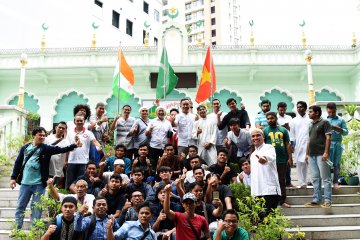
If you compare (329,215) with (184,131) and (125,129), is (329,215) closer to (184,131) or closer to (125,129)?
(184,131)

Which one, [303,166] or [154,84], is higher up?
[154,84]

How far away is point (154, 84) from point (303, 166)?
31.6 feet

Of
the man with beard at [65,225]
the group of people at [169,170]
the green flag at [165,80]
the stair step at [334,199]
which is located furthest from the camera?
Answer: the green flag at [165,80]

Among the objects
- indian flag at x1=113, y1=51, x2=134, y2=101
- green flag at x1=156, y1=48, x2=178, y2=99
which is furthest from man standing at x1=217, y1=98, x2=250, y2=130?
indian flag at x1=113, y1=51, x2=134, y2=101

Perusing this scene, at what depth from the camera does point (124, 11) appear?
1068 inches

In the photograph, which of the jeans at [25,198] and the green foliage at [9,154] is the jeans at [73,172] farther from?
the green foliage at [9,154]

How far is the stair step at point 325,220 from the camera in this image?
565 cm

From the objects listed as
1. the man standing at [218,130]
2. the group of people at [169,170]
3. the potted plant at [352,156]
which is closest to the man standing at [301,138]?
the group of people at [169,170]

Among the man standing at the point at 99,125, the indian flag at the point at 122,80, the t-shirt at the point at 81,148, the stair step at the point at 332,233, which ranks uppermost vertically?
the indian flag at the point at 122,80

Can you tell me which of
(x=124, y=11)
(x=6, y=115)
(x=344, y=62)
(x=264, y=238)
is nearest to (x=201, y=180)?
(x=264, y=238)

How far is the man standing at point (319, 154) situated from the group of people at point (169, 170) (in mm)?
16

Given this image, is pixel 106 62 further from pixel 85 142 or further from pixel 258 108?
pixel 85 142

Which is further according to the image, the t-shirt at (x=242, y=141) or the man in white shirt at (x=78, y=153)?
the t-shirt at (x=242, y=141)

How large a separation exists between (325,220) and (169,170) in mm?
2628
